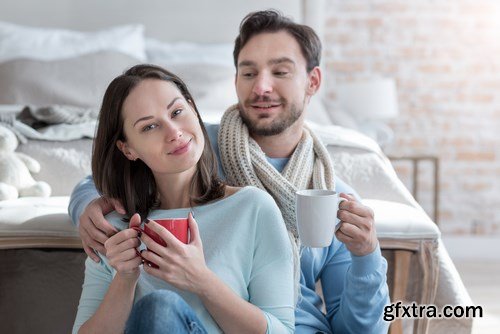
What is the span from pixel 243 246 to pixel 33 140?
1.33m

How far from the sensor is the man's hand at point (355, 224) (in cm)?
149

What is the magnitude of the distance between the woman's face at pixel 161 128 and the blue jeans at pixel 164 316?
29 cm

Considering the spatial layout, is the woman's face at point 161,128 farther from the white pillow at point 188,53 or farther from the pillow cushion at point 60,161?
the white pillow at point 188,53

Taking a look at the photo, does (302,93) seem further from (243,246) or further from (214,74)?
(214,74)

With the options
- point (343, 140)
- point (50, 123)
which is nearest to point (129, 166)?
point (343, 140)

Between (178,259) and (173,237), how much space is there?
0.14 feet

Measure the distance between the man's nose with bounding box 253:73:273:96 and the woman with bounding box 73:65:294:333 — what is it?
26 centimetres

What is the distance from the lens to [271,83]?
188 cm

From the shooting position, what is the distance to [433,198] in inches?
175

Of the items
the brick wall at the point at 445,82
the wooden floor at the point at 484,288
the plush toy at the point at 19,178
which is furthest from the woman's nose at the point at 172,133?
the brick wall at the point at 445,82

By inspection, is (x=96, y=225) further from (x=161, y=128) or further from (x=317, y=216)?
(x=317, y=216)

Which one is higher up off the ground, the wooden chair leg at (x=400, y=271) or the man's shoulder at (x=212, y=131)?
the man's shoulder at (x=212, y=131)

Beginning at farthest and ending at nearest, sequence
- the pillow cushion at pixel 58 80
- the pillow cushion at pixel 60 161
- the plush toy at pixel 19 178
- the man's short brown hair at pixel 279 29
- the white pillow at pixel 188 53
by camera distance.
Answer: the white pillow at pixel 188 53 < the pillow cushion at pixel 58 80 < the pillow cushion at pixel 60 161 < the plush toy at pixel 19 178 < the man's short brown hair at pixel 279 29

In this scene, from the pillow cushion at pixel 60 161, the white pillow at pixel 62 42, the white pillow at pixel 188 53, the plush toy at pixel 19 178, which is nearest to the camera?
the plush toy at pixel 19 178
